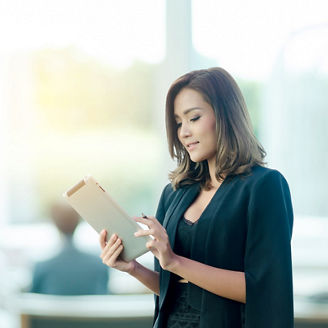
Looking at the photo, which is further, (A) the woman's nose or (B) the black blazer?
(A) the woman's nose

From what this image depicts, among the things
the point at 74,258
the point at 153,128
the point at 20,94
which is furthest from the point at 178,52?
the point at 74,258

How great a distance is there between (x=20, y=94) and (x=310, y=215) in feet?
8.28

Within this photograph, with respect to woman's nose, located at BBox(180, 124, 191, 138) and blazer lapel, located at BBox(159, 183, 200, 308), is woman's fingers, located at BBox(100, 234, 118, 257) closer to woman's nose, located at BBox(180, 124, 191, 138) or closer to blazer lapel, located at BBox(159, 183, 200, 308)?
blazer lapel, located at BBox(159, 183, 200, 308)

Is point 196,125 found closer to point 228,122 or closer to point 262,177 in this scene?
point 228,122

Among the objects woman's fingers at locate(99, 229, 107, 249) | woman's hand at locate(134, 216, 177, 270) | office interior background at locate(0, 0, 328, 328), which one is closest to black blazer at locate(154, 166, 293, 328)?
woman's hand at locate(134, 216, 177, 270)

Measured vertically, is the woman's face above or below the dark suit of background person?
above

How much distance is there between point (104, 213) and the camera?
58.6 inches

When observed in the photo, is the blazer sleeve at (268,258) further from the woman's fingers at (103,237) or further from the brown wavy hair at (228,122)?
the woman's fingers at (103,237)

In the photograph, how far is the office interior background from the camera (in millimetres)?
4277

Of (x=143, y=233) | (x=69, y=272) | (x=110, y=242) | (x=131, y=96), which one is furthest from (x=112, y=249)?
(x=131, y=96)

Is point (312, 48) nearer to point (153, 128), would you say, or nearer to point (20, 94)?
point (153, 128)

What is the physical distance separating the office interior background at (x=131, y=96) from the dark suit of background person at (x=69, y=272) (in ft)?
3.65

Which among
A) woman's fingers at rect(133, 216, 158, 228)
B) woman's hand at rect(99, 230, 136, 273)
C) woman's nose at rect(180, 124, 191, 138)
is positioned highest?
woman's nose at rect(180, 124, 191, 138)

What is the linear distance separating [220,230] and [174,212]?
8.4 inches
